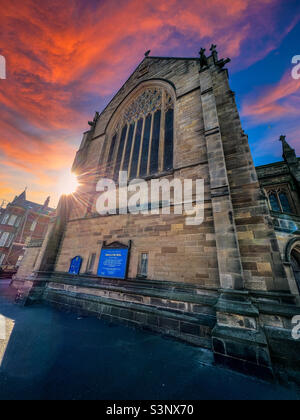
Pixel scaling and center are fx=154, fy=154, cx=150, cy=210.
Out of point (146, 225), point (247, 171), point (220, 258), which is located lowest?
point (220, 258)

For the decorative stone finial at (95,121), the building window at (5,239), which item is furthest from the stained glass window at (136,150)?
the building window at (5,239)

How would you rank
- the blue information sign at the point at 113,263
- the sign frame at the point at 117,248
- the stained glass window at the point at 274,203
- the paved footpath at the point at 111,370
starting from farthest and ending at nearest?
the stained glass window at the point at 274,203, the blue information sign at the point at 113,263, the sign frame at the point at 117,248, the paved footpath at the point at 111,370

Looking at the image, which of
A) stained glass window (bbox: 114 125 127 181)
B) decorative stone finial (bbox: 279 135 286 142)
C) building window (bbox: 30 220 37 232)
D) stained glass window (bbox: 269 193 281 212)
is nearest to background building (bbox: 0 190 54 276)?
building window (bbox: 30 220 37 232)

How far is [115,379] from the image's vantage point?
2498 mm

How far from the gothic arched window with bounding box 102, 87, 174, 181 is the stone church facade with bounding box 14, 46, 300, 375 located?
0.23 feet

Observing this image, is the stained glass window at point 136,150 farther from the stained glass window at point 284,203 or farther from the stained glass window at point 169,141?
the stained glass window at point 284,203

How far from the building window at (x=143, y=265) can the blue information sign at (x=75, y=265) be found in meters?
3.47

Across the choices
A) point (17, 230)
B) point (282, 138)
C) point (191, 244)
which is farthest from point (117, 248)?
point (17, 230)

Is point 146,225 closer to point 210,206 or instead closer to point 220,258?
point 210,206

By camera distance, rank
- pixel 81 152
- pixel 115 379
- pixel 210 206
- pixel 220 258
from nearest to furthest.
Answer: pixel 115 379, pixel 220 258, pixel 210 206, pixel 81 152

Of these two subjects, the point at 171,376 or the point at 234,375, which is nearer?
the point at 171,376

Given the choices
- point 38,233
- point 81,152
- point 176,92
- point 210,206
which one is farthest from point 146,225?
point 38,233

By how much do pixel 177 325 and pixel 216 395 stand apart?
6.60ft

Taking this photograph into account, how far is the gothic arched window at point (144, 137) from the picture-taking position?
786 cm
